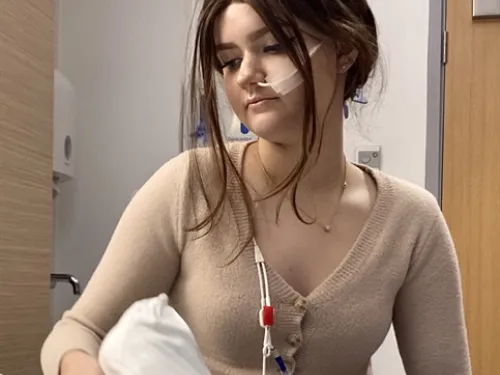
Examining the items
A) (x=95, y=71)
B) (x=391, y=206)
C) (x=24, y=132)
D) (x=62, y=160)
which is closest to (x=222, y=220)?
(x=391, y=206)

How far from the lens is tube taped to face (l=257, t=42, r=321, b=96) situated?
0.77 meters

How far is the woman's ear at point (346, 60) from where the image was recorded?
0.83 metres

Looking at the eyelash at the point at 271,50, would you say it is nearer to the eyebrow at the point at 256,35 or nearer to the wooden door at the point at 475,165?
the eyebrow at the point at 256,35

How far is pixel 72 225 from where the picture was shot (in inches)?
73.5

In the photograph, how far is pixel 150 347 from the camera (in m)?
0.53

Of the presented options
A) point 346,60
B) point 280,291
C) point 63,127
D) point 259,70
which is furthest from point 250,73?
point 63,127

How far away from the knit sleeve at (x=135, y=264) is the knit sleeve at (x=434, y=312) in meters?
0.30

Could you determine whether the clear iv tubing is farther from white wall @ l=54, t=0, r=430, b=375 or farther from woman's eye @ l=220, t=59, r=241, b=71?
white wall @ l=54, t=0, r=430, b=375

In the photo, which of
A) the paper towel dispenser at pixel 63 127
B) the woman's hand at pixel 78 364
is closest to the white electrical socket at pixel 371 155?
the paper towel dispenser at pixel 63 127

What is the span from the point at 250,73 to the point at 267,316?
27 centimetres

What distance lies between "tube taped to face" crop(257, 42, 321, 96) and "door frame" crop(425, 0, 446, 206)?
1081 mm

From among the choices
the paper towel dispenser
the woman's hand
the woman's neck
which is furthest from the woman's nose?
the paper towel dispenser

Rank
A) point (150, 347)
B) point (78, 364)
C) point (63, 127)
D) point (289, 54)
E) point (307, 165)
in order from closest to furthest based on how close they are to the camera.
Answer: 1. point (150, 347)
2. point (78, 364)
3. point (289, 54)
4. point (307, 165)
5. point (63, 127)

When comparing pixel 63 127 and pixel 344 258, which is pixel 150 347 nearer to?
pixel 344 258
